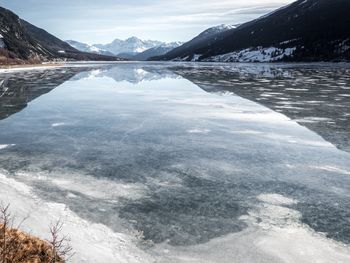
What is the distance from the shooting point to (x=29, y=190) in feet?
29.5

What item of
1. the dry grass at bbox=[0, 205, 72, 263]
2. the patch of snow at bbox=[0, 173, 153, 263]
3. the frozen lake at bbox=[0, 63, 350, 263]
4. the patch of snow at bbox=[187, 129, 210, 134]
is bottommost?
the patch of snow at bbox=[187, 129, 210, 134]

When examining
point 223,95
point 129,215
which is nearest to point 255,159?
→ point 129,215

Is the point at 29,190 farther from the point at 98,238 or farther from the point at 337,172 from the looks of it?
the point at 337,172

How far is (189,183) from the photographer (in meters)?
9.75

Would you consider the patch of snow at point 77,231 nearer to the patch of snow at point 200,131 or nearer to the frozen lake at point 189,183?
the frozen lake at point 189,183

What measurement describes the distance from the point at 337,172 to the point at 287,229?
4.11 meters

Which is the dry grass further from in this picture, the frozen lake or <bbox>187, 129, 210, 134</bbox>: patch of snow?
<bbox>187, 129, 210, 134</bbox>: patch of snow

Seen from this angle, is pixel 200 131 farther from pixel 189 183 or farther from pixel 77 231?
pixel 77 231

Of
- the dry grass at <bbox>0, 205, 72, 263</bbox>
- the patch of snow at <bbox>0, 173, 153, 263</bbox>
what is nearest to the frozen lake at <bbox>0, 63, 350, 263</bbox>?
the patch of snow at <bbox>0, 173, 153, 263</bbox>

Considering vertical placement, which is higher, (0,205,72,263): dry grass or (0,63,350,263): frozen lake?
(0,205,72,263): dry grass

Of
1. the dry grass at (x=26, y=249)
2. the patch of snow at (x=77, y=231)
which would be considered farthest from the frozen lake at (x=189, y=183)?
the dry grass at (x=26, y=249)

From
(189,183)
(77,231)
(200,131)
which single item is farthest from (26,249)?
(200,131)

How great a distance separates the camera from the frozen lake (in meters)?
6.60

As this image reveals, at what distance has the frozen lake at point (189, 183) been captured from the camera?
21.6 feet
